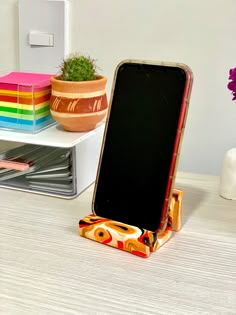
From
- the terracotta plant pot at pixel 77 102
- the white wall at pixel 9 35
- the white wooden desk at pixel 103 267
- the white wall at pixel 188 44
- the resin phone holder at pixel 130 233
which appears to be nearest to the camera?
the white wooden desk at pixel 103 267

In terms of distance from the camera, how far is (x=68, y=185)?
0.82 metres

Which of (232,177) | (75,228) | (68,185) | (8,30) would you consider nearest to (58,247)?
(75,228)

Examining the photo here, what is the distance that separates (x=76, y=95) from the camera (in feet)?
2.59

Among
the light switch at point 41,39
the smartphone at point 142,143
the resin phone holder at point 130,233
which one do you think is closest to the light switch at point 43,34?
the light switch at point 41,39

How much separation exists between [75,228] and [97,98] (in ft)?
Result: 0.74

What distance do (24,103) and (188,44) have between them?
353mm

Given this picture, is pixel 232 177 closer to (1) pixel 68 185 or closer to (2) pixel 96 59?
(1) pixel 68 185

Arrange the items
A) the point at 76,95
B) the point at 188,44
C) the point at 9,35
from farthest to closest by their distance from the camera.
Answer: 1. the point at 9,35
2. the point at 188,44
3. the point at 76,95

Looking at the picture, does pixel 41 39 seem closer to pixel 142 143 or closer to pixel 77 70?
pixel 77 70

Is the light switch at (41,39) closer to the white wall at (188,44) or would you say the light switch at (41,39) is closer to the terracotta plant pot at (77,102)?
the white wall at (188,44)

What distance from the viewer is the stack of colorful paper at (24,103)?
816mm

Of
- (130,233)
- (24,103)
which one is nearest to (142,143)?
(130,233)

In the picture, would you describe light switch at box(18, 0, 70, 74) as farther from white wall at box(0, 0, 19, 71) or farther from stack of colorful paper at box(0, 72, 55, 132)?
stack of colorful paper at box(0, 72, 55, 132)

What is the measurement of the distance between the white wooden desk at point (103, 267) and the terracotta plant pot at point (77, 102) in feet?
0.44
